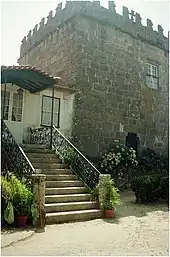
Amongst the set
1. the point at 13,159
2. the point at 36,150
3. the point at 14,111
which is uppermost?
the point at 14,111

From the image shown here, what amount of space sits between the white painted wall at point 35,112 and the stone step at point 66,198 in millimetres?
4540

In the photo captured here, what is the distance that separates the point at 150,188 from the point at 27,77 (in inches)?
230

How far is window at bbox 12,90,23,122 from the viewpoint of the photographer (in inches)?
459

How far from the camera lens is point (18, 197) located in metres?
6.32

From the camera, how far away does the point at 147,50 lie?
1655cm

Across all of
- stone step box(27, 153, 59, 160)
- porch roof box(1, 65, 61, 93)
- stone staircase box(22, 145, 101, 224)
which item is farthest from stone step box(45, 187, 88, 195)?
porch roof box(1, 65, 61, 93)

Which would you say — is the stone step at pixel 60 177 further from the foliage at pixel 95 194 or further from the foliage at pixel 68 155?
the foliage at pixel 95 194

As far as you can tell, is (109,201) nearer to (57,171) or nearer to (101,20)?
(57,171)

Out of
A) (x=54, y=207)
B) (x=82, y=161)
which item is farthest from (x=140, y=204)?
(x=54, y=207)

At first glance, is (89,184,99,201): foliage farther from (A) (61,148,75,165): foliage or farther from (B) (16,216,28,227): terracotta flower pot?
(B) (16,216,28,227): terracotta flower pot

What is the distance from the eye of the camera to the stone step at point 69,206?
706 centimetres

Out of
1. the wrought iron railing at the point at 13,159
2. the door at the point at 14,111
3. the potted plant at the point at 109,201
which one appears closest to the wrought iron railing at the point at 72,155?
the door at the point at 14,111

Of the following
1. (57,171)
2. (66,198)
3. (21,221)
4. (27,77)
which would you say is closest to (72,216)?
(66,198)

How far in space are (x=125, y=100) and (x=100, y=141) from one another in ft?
9.47
